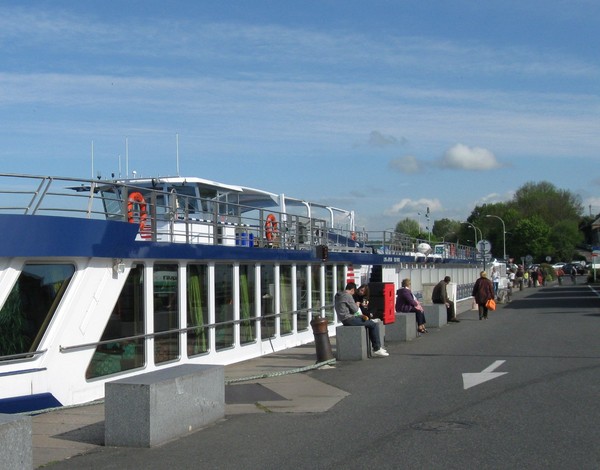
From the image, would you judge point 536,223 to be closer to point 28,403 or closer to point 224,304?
point 224,304

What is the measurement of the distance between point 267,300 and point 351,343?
123 inches

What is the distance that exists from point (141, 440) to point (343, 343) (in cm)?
825

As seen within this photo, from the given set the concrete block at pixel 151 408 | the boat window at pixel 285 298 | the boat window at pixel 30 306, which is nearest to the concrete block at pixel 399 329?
the boat window at pixel 285 298

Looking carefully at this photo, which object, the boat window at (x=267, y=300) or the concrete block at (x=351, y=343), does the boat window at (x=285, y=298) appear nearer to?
the boat window at (x=267, y=300)

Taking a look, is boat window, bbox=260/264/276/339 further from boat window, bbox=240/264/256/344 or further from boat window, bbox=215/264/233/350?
boat window, bbox=215/264/233/350

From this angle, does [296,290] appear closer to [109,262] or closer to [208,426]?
[109,262]

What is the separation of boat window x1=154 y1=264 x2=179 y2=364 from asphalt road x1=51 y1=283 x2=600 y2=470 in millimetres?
2678

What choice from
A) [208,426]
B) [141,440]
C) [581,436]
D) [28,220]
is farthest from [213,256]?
[581,436]

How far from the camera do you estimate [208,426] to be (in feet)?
34.2

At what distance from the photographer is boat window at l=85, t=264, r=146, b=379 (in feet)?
41.9

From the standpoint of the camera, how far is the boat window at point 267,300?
19188 mm

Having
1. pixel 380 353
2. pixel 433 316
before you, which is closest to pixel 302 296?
pixel 380 353

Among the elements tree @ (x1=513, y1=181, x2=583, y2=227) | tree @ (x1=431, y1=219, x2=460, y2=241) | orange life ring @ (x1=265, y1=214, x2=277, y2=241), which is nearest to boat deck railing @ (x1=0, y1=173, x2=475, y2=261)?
orange life ring @ (x1=265, y1=214, x2=277, y2=241)

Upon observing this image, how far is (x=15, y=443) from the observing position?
689 cm
